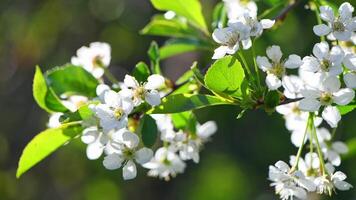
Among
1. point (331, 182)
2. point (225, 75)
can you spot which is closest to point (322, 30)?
point (225, 75)

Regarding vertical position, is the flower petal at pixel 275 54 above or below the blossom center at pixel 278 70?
above

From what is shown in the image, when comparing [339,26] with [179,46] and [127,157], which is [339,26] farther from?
[179,46]

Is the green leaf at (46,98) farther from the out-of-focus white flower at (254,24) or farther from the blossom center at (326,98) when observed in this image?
the blossom center at (326,98)

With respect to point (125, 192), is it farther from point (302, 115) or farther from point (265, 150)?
point (302, 115)

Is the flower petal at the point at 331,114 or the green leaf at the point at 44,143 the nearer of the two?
the flower petal at the point at 331,114

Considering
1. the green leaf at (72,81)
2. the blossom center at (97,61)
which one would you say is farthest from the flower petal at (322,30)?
the blossom center at (97,61)

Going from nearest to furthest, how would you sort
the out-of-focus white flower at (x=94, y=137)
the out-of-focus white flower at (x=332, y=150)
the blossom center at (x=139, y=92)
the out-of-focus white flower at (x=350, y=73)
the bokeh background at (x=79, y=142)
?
the out-of-focus white flower at (x=350, y=73), the blossom center at (x=139, y=92), the out-of-focus white flower at (x=94, y=137), the out-of-focus white flower at (x=332, y=150), the bokeh background at (x=79, y=142)

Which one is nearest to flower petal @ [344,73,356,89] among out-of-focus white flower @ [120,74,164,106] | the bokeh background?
out-of-focus white flower @ [120,74,164,106]

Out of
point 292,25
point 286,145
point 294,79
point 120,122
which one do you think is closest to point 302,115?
point 294,79
